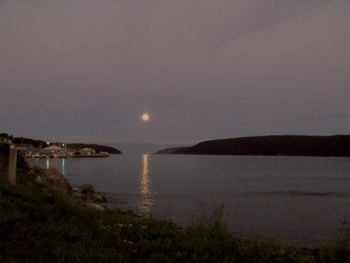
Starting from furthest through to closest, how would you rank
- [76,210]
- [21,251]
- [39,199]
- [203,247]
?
[39,199], [76,210], [203,247], [21,251]

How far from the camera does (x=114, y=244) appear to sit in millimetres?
8867

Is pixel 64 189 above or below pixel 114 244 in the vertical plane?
below

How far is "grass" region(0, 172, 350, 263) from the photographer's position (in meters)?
7.87

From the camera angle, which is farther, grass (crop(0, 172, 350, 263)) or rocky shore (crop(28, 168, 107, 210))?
rocky shore (crop(28, 168, 107, 210))

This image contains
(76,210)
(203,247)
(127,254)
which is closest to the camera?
(127,254)

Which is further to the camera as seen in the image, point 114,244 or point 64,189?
point 64,189

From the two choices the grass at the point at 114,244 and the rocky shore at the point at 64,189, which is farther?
the rocky shore at the point at 64,189

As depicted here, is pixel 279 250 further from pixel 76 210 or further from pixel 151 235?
pixel 76 210

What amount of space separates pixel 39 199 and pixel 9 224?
4112mm

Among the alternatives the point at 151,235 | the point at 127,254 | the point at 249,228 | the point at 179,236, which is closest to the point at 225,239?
the point at 179,236

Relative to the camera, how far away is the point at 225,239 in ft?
32.1

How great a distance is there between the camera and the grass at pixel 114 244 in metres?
7.87

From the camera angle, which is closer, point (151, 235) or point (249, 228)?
point (151, 235)

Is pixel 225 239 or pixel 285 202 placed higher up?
pixel 225 239
